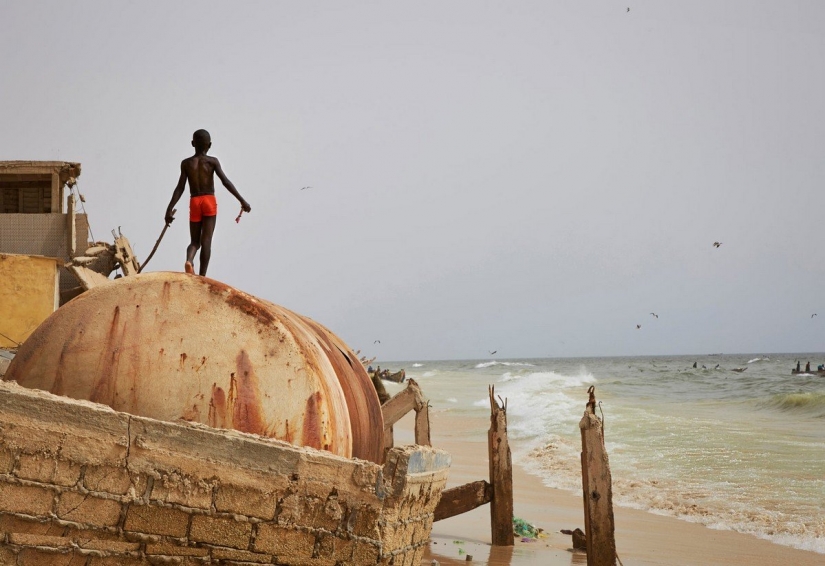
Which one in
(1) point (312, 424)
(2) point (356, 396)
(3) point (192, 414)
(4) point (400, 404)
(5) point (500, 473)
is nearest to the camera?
(3) point (192, 414)

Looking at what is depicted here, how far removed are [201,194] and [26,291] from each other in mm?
5353

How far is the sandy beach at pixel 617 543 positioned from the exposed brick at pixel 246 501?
5.13 meters

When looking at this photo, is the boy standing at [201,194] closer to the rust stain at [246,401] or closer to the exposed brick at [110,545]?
the rust stain at [246,401]

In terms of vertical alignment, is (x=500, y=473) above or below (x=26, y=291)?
below

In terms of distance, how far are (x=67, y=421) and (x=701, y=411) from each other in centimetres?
3101

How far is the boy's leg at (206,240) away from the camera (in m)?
6.44

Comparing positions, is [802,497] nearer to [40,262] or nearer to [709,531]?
[709,531]

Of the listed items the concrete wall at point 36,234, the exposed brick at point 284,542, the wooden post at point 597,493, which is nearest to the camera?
the exposed brick at point 284,542

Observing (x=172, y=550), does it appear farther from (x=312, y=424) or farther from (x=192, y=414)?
(x=312, y=424)

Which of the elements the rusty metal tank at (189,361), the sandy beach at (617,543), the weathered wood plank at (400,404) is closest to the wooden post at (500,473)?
the sandy beach at (617,543)

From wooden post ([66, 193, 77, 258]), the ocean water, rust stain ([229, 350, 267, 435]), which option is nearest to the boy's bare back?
rust stain ([229, 350, 267, 435])

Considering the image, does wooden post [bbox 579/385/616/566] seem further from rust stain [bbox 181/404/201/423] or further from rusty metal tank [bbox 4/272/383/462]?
rust stain [bbox 181/404/201/423]

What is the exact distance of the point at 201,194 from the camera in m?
6.53

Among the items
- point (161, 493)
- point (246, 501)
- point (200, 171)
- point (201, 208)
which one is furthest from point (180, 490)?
point (200, 171)
